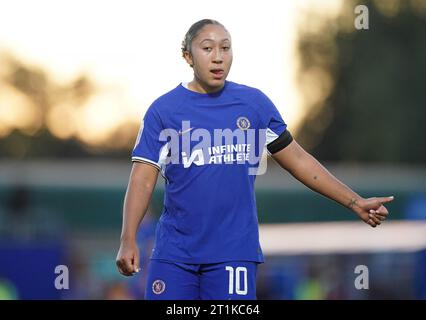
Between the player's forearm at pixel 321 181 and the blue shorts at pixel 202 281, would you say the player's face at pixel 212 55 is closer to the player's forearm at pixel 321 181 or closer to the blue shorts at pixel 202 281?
the player's forearm at pixel 321 181

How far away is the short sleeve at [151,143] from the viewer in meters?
7.25

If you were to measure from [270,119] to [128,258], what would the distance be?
1.21 m

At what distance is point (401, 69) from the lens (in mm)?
52406

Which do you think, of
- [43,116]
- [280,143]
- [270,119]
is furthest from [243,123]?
[43,116]

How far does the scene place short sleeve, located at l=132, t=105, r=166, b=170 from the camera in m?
7.25

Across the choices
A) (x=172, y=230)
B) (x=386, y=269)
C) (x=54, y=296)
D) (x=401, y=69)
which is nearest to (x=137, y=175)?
(x=172, y=230)

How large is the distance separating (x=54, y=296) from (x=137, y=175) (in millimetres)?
9791

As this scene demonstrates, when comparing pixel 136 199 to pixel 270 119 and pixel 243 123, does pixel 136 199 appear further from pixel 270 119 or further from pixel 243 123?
pixel 270 119

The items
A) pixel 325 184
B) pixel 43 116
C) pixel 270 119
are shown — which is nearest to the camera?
pixel 270 119

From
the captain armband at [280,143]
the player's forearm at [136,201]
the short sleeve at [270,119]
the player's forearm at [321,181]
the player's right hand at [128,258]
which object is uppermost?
the short sleeve at [270,119]

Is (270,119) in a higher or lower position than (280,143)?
higher

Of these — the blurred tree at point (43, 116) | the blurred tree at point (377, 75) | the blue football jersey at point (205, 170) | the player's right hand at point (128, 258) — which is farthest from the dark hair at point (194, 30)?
the blurred tree at point (43, 116)

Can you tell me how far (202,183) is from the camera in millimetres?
7180

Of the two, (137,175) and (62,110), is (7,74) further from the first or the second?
(137,175)
